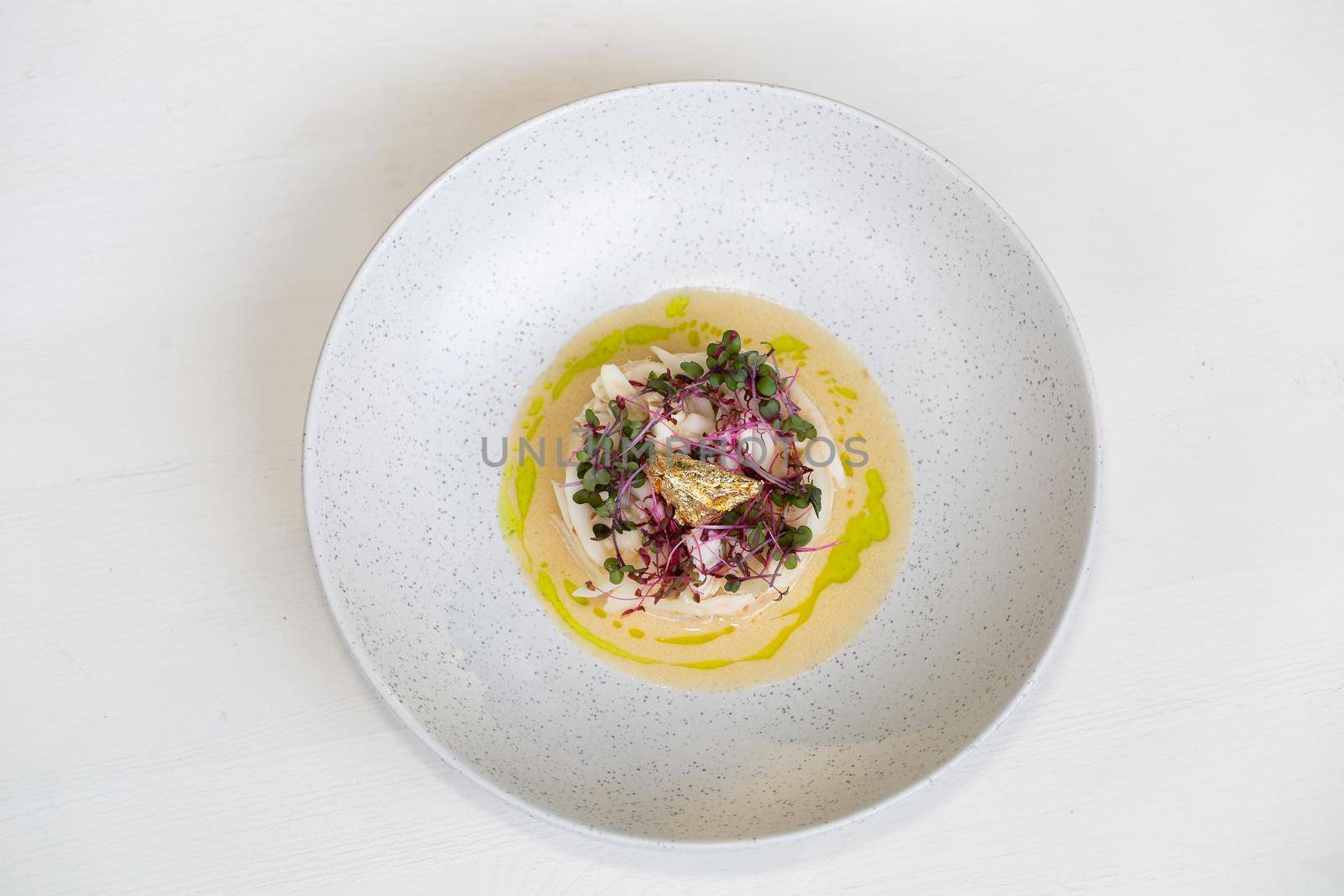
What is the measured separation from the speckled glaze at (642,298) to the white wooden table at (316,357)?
0.82 feet

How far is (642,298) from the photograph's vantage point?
2336mm

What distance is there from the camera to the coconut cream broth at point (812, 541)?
217 centimetres

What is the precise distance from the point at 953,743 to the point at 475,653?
41.2 inches

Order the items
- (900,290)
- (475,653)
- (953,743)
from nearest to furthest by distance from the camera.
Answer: (953,743)
(475,653)
(900,290)

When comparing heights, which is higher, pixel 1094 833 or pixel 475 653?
pixel 1094 833

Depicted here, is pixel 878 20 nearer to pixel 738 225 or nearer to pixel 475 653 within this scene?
pixel 738 225

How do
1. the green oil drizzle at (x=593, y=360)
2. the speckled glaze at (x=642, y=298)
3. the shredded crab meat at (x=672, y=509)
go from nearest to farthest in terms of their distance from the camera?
the speckled glaze at (x=642, y=298) < the shredded crab meat at (x=672, y=509) < the green oil drizzle at (x=593, y=360)

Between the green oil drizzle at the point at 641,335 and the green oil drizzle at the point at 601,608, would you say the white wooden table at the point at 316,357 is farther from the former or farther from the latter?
the green oil drizzle at the point at 641,335

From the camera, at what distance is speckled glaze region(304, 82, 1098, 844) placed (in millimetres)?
1979

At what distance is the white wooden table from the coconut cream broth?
428 millimetres

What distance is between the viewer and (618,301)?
2.33 metres

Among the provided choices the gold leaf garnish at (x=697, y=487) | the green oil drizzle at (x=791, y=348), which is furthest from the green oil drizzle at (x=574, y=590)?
the green oil drizzle at (x=791, y=348)

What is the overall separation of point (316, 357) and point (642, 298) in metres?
0.81

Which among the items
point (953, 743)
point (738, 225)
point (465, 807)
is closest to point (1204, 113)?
point (738, 225)
